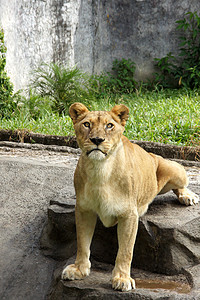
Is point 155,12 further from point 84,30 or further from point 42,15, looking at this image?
point 42,15

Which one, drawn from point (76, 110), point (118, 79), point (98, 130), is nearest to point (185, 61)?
point (118, 79)

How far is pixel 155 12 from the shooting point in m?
9.91

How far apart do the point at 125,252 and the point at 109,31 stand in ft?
27.6

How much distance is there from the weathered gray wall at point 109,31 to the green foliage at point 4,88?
→ 163 centimetres

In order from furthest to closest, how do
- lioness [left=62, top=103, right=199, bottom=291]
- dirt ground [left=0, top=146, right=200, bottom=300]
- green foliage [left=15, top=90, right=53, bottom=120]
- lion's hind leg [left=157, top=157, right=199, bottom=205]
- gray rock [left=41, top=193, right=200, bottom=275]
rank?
green foliage [left=15, top=90, right=53, bottom=120] < lion's hind leg [left=157, top=157, right=199, bottom=205] < dirt ground [left=0, top=146, right=200, bottom=300] < gray rock [left=41, top=193, right=200, bottom=275] < lioness [left=62, top=103, right=199, bottom=291]

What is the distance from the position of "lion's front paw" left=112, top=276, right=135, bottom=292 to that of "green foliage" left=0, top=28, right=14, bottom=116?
5.32 meters

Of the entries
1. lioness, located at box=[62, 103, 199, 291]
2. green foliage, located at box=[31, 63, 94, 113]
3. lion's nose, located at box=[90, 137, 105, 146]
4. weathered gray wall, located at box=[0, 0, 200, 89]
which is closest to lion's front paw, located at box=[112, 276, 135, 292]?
lioness, located at box=[62, 103, 199, 291]

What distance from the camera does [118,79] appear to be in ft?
33.1

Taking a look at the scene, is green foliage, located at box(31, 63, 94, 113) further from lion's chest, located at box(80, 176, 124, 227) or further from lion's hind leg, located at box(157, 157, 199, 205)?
lion's chest, located at box(80, 176, 124, 227)

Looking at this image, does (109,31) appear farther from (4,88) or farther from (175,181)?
(175,181)

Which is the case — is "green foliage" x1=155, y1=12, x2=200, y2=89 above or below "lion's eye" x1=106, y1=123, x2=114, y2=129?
above

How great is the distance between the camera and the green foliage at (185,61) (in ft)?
31.9

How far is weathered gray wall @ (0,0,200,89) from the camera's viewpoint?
9.12m

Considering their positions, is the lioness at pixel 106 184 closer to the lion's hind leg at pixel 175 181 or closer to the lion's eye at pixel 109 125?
the lion's eye at pixel 109 125
